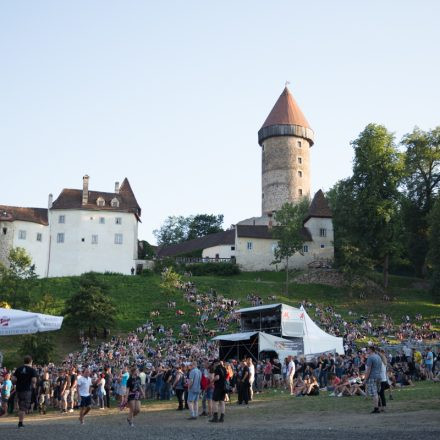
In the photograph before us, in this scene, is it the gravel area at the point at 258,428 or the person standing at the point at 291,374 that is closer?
the gravel area at the point at 258,428

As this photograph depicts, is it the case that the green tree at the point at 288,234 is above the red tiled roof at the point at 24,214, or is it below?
below

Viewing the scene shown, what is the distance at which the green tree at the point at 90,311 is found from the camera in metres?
47.7

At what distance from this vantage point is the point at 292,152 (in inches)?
3450

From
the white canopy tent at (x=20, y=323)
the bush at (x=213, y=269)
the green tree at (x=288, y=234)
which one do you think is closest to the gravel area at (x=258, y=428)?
the white canopy tent at (x=20, y=323)

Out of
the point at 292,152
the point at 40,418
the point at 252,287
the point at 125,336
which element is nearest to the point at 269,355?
the point at 40,418

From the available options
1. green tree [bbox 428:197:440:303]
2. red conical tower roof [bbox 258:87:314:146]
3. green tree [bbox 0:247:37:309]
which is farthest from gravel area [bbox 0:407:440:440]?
red conical tower roof [bbox 258:87:314:146]

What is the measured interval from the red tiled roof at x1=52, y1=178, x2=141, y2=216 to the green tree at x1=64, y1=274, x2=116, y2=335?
23892 mm

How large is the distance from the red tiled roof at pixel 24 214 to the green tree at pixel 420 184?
1510 inches

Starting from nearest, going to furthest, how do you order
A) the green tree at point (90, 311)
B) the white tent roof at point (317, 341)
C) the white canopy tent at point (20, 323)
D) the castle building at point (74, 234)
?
the white canopy tent at point (20, 323), the white tent roof at point (317, 341), the green tree at point (90, 311), the castle building at point (74, 234)

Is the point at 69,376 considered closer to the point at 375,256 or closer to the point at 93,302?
the point at 93,302

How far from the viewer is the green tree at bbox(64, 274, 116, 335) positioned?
1877 inches

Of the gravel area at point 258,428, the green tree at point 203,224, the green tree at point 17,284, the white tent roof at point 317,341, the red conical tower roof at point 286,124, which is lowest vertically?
the gravel area at point 258,428

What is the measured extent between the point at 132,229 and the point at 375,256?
26317 millimetres

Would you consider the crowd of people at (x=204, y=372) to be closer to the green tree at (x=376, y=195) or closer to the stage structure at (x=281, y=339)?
the stage structure at (x=281, y=339)
